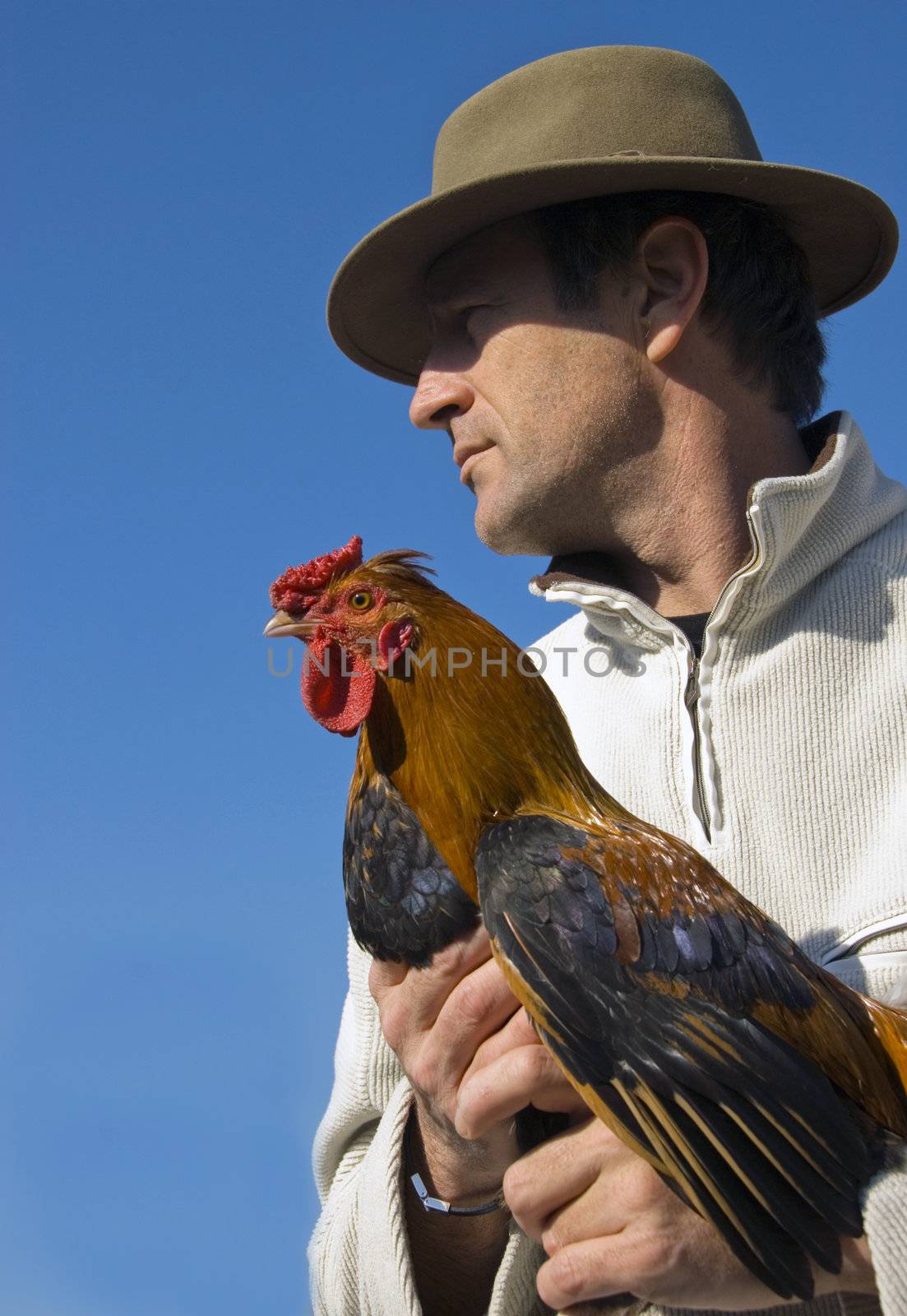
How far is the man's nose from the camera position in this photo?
327cm

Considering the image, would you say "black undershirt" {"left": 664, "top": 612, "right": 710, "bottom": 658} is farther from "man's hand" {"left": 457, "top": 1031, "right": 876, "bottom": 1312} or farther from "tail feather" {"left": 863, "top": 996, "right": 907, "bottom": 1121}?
"man's hand" {"left": 457, "top": 1031, "right": 876, "bottom": 1312}

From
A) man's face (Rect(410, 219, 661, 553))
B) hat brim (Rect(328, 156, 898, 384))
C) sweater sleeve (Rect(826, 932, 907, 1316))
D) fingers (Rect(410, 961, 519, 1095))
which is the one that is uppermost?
hat brim (Rect(328, 156, 898, 384))

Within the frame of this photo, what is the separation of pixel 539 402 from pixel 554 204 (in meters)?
0.63

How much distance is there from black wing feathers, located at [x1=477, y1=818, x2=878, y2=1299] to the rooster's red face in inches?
19.8

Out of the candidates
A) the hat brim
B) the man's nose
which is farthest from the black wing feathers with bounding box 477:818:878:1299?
the hat brim

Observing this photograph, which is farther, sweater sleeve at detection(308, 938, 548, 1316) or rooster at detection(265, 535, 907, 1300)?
sweater sleeve at detection(308, 938, 548, 1316)

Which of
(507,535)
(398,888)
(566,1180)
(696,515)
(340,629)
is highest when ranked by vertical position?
(507,535)

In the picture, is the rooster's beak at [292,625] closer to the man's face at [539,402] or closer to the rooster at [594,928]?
the rooster at [594,928]

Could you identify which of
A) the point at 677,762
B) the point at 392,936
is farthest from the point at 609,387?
the point at 392,936

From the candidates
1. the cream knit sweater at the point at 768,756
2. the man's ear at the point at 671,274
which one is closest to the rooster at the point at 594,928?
the cream knit sweater at the point at 768,756

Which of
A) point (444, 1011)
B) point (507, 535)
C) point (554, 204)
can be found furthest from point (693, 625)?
point (444, 1011)

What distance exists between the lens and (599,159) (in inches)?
122

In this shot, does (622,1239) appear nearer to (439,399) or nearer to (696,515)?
(696,515)

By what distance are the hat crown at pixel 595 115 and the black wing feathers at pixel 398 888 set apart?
6.28 feet
